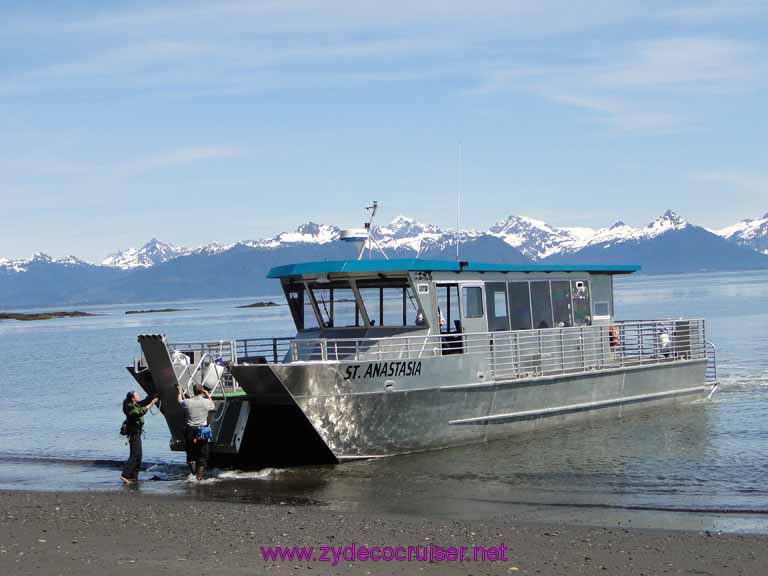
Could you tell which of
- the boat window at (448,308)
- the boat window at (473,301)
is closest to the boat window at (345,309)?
the boat window at (448,308)

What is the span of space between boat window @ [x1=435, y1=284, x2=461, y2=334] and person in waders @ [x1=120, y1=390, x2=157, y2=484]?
5312mm

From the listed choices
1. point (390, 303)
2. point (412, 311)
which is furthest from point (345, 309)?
point (412, 311)

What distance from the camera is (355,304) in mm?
17938

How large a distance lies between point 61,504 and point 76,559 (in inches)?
151

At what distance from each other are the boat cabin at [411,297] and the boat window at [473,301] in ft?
0.06

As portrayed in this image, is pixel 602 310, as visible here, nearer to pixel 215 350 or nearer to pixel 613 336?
pixel 613 336

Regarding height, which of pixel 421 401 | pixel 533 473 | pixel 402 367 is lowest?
pixel 533 473

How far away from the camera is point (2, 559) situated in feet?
33.7

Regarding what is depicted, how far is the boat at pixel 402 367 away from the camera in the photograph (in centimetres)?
1612

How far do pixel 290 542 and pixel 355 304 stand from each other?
7313 mm

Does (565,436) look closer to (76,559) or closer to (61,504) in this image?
(61,504)

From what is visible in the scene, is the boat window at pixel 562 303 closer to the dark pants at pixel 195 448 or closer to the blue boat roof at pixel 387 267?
the blue boat roof at pixel 387 267

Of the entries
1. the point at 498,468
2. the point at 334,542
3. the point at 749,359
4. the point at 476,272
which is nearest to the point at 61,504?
the point at 334,542

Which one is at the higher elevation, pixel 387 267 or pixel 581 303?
pixel 387 267
